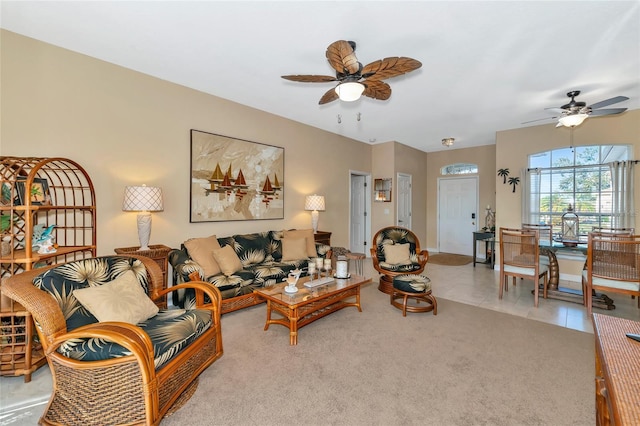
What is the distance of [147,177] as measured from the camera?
3.33 metres

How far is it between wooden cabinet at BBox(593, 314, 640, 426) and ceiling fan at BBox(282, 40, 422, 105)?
6.48ft

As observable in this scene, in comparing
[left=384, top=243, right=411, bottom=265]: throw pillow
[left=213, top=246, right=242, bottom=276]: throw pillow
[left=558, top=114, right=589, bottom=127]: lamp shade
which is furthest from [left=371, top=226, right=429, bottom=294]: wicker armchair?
[left=558, top=114, right=589, bottom=127]: lamp shade

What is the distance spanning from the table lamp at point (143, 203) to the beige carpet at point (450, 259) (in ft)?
18.2

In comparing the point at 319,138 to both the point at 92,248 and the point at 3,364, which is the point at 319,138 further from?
the point at 3,364

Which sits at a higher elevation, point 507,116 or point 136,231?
point 507,116

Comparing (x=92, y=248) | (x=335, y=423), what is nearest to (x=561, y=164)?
(x=335, y=423)

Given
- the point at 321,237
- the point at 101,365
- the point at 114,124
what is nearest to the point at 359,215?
the point at 321,237

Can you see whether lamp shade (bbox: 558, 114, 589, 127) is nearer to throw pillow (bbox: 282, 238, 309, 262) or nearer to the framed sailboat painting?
throw pillow (bbox: 282, 238, 309, 262)

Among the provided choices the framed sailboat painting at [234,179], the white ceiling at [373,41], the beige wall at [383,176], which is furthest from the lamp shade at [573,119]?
the framed sailboat painting at [234,179]

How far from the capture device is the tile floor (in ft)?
5.76

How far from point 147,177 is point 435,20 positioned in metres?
3.44

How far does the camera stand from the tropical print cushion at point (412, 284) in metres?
3.14

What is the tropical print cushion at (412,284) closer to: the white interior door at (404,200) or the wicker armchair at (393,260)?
the wicker armchair at (393,260)

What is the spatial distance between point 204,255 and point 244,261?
67 centimetres
